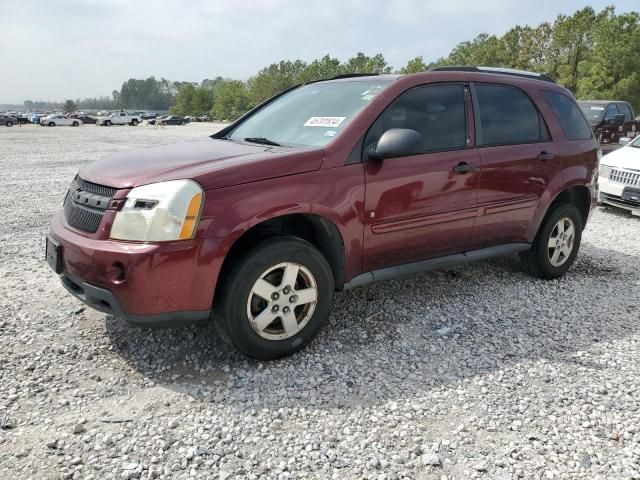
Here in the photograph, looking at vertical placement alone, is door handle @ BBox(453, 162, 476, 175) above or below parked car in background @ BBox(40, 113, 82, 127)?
below

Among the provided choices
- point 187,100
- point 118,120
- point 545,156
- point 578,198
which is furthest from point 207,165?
point 187,100

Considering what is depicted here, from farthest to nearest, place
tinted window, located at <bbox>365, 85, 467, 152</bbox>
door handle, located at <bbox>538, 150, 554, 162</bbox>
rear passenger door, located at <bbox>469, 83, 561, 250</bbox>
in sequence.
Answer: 1. door handle, located at <bbox>538, 150, 554, 162</bbox>
2. rear passenger door, located at <bbox>469, 83, 561, 250</bbox>
3. tinted window, located at <bbox>365, 85, 467, 152</bbox>

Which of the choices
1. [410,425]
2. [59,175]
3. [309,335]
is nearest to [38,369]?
[309,335]

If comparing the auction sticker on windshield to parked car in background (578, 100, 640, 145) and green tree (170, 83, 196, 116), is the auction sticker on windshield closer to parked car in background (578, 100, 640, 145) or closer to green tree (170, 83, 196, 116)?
parked car in background (578, 100, 640, 145)

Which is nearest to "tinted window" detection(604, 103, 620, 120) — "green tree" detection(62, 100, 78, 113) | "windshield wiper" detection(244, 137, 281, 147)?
"windshield wiper" detection(244, 137, 281, 147)

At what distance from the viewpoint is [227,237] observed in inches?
113

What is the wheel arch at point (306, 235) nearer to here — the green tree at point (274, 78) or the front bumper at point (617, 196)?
the front bumper at point (617, 196)

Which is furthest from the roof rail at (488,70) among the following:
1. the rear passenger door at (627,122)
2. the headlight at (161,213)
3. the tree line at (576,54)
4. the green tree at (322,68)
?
the green tree at (322,68)

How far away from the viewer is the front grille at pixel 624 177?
7676mm

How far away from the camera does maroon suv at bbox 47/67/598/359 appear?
9.17 feet

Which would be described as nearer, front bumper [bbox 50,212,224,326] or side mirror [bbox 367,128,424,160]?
front bumper [bbox 50,212,224,326]

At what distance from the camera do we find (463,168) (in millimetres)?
3814

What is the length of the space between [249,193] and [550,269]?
3.19 m

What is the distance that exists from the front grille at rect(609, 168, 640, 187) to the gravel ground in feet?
13.2
